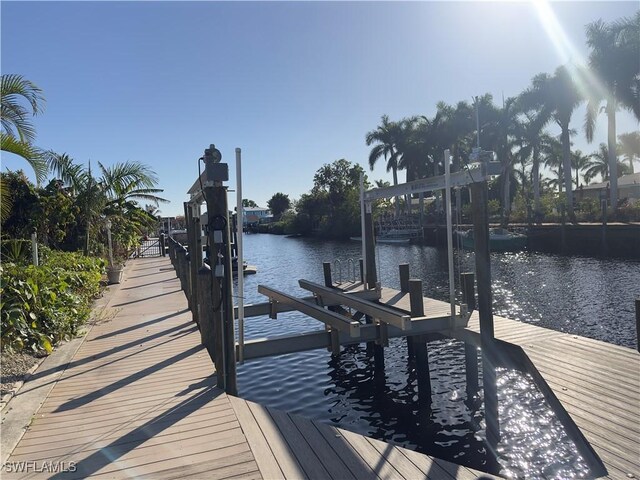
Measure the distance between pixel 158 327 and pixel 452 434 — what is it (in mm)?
5293

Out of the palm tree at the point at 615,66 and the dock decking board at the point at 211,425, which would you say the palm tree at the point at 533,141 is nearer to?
the palm tree at the point at 615,66

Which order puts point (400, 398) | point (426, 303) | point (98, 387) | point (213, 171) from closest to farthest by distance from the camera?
point (213, 171) < point (98, 387) < point (400, 398) < point (426, 303)

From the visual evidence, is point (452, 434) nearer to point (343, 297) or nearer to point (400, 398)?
point (400, 398)

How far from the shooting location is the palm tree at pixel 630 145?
74412mm

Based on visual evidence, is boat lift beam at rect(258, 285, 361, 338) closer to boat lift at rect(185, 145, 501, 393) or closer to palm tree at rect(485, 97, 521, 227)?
boat lift at rect(185, 145, 501, 393)

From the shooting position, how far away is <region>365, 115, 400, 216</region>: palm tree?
2347 inches

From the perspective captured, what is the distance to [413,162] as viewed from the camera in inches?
2264

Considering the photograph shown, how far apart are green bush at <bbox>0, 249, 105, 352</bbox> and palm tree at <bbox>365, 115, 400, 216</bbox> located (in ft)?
177

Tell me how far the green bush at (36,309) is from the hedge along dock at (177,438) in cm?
59

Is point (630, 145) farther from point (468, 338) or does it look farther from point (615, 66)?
point (468, 338)

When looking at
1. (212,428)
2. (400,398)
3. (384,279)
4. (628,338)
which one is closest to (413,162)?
(384,279)

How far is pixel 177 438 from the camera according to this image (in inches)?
155

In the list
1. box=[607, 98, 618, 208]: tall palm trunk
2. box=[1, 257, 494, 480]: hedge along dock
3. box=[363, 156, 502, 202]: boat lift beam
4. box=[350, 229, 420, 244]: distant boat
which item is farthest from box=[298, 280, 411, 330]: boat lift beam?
box=[350, 229, 420, 244]: distant boat

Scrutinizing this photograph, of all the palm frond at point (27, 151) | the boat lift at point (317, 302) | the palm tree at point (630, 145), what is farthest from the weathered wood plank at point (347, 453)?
the palm tree at point (630, 145)
